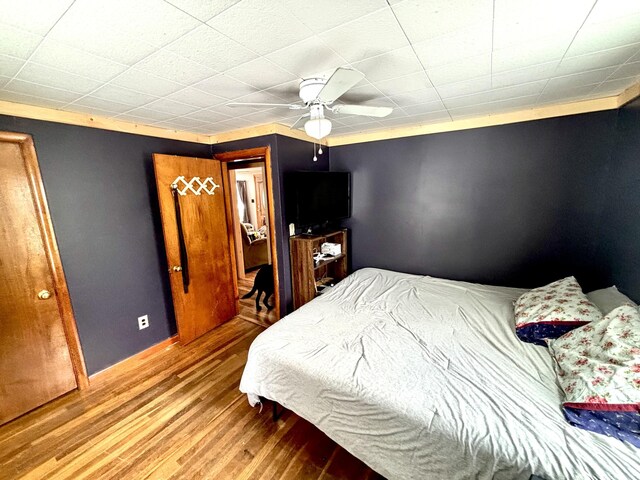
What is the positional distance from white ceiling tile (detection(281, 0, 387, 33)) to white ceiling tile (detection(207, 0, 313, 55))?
4 centimetres

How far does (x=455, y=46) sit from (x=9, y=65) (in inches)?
90.9

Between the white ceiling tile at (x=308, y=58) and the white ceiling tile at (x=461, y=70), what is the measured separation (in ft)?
2.10

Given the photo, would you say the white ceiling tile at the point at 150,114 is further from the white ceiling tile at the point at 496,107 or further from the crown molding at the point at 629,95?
the crown molding at the point at 629,95

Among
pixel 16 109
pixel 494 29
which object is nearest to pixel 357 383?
pixel 494 29

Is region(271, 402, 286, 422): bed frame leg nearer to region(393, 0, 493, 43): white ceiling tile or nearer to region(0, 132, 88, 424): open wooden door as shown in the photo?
region(0, 132, 88, 424): open wooden door

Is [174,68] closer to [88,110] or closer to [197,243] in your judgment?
[88,110]

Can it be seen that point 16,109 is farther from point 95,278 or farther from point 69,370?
point 69,370

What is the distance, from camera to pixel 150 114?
7.01 ft

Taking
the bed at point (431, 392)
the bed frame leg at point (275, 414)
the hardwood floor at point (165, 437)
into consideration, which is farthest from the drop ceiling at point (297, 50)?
the hardwood floor at point (165, 437)

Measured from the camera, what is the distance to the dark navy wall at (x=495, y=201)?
225 centimetres

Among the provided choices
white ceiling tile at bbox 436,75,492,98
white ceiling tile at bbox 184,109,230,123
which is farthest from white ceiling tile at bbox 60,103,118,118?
white ceiling tile at bbox 436,75,492,98

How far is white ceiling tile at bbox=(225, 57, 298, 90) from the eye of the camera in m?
1.36

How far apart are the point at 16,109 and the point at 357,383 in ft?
9.67

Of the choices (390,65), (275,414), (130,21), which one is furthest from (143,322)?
(390,65)
